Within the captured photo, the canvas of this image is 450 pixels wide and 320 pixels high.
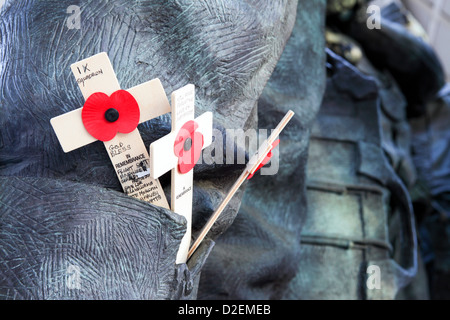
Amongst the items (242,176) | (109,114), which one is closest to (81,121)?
(109,114)

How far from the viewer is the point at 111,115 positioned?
88cm

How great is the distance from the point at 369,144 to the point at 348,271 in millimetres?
346

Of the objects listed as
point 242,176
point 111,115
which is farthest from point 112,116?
point 242,176

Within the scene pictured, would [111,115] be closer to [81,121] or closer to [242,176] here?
[81,121]

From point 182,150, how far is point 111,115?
0.08 m

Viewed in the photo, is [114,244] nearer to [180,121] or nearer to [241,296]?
[180,121]

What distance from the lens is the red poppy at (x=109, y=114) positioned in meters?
0.87

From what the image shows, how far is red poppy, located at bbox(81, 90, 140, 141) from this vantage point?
87 cm

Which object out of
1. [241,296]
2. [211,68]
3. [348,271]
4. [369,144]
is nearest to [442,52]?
[369,144]

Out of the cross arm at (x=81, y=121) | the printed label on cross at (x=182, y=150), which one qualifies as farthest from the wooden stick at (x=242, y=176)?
the cross arm at (x=81, y=121)

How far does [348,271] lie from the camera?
172cm

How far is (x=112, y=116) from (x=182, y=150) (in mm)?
81

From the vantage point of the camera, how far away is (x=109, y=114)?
34.6 inches

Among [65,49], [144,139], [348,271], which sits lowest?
[348,271]
